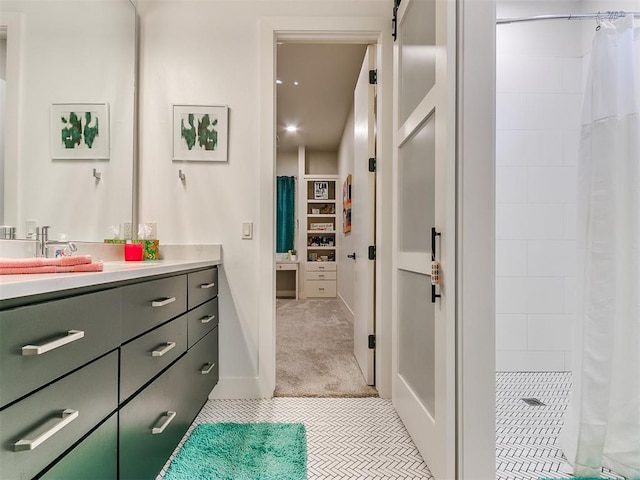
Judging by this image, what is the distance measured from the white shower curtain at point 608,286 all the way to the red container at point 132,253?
215 centimetres

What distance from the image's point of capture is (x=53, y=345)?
694 millimetres

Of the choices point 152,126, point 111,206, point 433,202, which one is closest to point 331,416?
point 433,202

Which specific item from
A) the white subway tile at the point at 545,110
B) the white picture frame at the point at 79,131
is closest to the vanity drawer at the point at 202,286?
the white picture frame at the point at 79,131

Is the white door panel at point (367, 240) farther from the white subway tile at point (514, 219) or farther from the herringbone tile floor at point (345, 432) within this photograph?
the white subway tile at point (514, 219)

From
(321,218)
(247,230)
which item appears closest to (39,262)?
(247,230)

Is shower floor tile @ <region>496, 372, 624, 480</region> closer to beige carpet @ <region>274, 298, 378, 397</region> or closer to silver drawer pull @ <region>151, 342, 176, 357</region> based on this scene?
beige carpet @ <region>274, 298, 378, 397</region>

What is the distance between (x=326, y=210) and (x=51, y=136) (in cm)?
Answer: 515

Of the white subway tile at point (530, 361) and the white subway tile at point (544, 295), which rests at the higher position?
the white subway tile at point (544, 295)

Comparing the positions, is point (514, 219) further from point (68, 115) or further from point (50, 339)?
point (68, 115)

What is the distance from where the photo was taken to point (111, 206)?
6.01 ft

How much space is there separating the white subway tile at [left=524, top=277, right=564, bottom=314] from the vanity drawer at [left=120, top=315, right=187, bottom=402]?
220 cm

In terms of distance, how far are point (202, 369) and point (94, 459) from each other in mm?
889

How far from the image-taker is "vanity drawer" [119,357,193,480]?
1011 mm

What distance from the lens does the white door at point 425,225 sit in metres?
1.18
